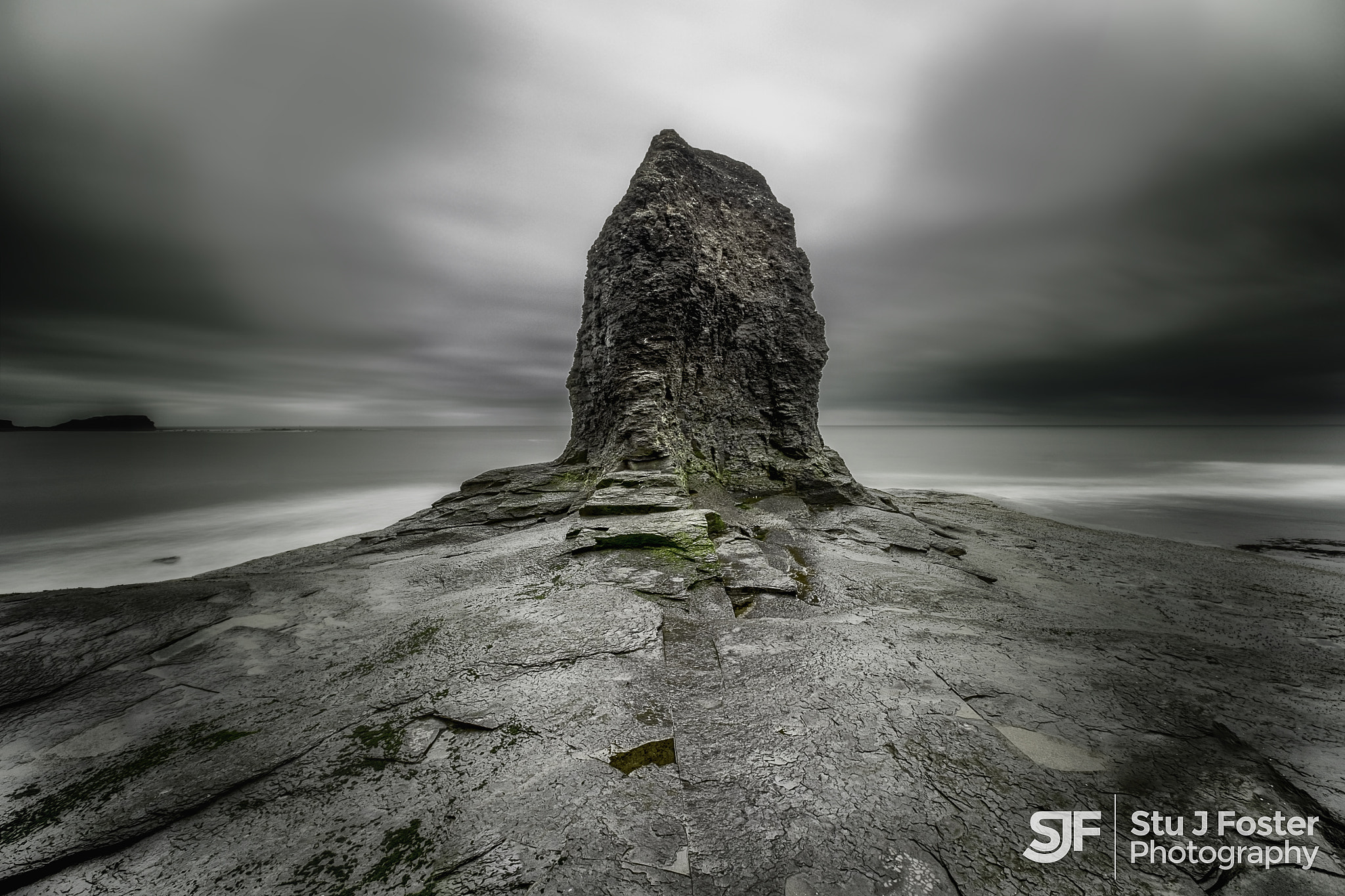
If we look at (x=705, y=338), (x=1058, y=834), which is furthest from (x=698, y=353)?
(x=1058, y=834)

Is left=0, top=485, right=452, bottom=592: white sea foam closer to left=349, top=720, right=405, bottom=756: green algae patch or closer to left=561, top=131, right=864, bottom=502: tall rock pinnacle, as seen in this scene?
left=561, top=131, right=864, bottom=502: tall rock pinnacle

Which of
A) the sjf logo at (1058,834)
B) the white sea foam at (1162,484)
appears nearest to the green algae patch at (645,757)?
the sjf logo at (1058,834)

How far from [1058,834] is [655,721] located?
7.76 ft

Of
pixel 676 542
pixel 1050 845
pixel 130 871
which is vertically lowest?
pixel 130 871

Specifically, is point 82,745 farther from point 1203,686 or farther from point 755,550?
point 1203,686

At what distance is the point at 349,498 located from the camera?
26594 mm

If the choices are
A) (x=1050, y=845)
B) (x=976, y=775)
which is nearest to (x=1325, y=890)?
(x=1050, y=845)

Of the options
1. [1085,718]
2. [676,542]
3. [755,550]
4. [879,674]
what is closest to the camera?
[1085,718]

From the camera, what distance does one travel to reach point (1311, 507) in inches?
806

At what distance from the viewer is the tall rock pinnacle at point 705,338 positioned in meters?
11.9

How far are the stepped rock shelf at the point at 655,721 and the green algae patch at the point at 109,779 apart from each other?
0.02 meters

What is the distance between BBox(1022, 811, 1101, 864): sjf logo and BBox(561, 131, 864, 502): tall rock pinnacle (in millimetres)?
7952

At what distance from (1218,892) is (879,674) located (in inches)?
79.3

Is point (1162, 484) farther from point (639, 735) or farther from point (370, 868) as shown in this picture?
point (370, 868)
